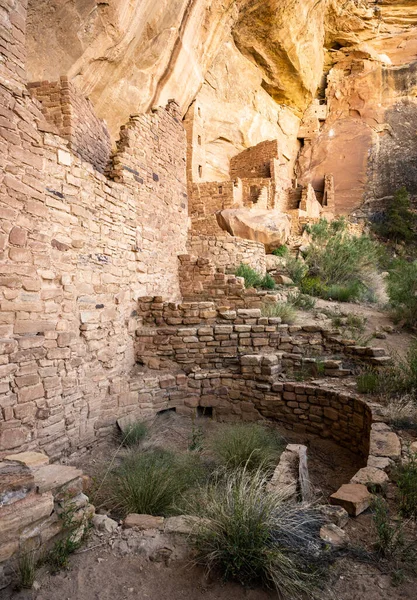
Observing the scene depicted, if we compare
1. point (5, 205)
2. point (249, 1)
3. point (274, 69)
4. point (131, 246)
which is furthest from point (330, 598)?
point (274, 69)

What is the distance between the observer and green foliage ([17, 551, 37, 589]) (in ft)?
5.92

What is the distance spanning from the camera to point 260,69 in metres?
17.0

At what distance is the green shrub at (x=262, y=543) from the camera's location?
6.11 ft

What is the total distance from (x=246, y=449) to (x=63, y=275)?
309 cm

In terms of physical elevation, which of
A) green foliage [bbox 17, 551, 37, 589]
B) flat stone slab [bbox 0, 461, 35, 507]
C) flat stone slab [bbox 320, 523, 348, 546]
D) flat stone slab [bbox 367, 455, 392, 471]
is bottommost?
flat stone slab [bbox 320, 523, 348, 546]

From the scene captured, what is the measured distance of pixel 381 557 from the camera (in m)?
2.06

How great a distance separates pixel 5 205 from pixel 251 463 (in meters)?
3.87

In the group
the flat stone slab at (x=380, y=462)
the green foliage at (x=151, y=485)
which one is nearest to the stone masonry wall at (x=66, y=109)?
the green foliage at (x=151, y=485)

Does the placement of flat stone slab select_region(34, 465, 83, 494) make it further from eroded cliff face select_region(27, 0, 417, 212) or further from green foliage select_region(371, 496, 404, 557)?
eroded cliff face select_region(27, 0, 417, 212)

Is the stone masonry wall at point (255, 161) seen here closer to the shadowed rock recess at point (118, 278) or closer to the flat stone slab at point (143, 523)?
the shadowed rock recess at point (118, 278)

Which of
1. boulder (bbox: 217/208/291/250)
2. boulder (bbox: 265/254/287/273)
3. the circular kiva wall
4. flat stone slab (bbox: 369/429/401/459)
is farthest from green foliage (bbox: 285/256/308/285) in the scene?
flat stone slab (bbox: 369/429/401/459)

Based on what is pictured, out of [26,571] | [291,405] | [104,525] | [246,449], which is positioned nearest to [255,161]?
[291,405]

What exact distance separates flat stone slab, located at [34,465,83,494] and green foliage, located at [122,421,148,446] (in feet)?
7.62

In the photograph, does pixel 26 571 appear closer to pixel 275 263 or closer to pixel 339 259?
pixel 275 263
